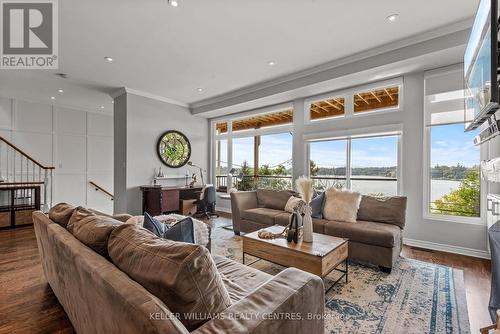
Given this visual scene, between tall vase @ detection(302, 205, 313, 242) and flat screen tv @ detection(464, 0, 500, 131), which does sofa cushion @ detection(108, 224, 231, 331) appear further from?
flat screen tv @ detection(464, 0, 500, 131)

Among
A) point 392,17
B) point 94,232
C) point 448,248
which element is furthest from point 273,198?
point 94,232

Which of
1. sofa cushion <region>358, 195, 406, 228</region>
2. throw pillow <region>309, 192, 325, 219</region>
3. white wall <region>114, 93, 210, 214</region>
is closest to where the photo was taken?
sofa cushion <region>358, 195, 406, 228</region>

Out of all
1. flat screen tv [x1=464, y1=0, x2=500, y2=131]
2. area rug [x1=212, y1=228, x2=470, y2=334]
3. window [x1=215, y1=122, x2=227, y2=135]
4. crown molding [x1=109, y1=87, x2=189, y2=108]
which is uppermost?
crown molding [x1=109, y1=87, x2=189, y2=108]

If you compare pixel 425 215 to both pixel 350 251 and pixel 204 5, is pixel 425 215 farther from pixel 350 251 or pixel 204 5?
pixel 204 5

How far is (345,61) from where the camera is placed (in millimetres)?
3594

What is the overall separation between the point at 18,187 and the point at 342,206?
19.9 feet

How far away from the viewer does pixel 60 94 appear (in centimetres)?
536

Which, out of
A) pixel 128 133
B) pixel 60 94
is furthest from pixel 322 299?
pixel 60 94

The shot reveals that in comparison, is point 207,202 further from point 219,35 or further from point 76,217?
point 76,217

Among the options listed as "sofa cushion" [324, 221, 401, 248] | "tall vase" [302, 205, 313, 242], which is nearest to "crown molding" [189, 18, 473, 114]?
"sofa cushion" [324, 221, 401, 248]

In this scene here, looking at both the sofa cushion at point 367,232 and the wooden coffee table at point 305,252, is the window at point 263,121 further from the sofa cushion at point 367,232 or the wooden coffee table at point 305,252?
the wooden coffee table at point 305,252

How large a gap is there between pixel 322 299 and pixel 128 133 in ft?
16.2

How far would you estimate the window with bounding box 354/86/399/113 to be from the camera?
3904mm

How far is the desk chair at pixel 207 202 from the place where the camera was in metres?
5.22
